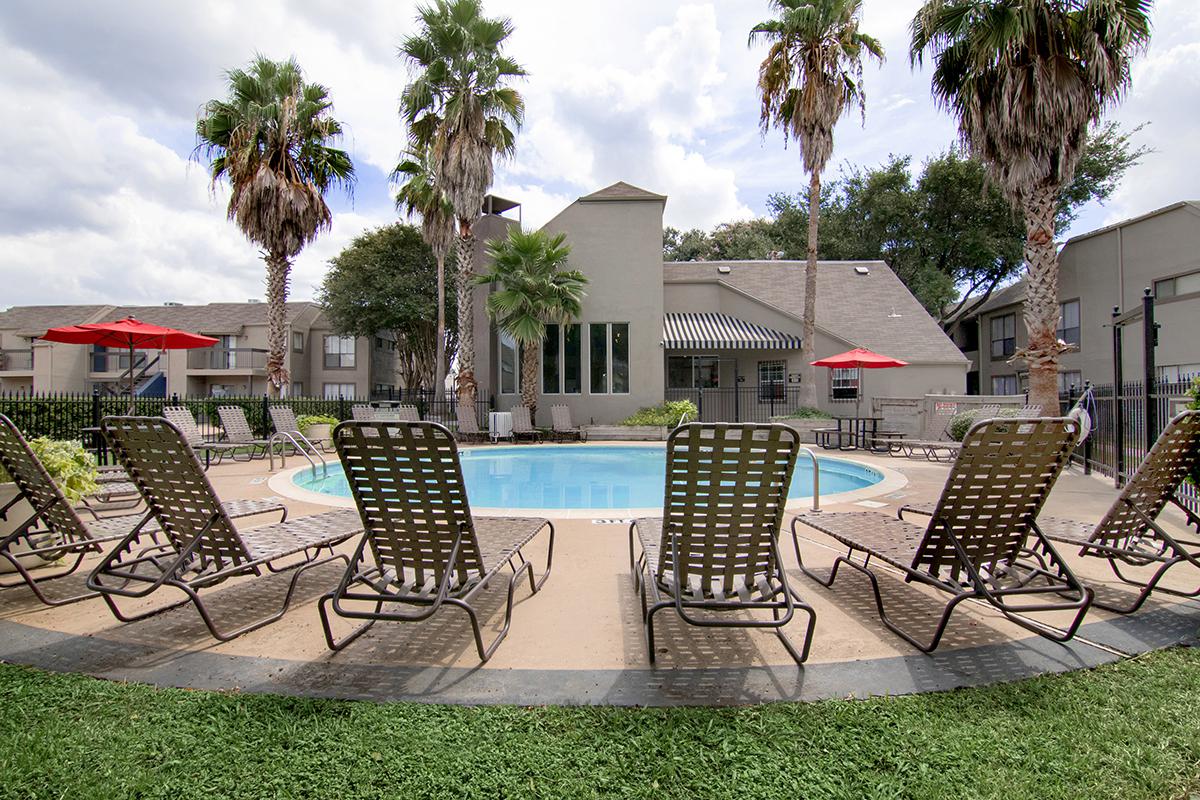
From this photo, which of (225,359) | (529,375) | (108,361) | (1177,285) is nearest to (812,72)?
(529,375)

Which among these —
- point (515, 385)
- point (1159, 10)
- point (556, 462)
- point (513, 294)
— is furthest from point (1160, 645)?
point (515, 385)

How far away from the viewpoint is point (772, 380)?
21859 millimetres

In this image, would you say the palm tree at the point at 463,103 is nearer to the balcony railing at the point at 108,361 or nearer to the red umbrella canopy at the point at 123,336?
the red umbrella canopy at the point at 123,336

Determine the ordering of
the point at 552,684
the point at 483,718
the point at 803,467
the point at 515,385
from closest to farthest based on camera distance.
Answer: the point at 483,718 → the point at 552,684 → the point at 803,467 → the point at 515,385

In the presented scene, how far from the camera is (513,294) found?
1709 cm

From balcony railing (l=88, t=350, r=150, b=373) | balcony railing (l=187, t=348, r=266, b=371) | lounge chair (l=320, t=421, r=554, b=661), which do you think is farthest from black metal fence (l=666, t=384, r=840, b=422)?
balcony railing (l=88, t=350, r=150, b=373)

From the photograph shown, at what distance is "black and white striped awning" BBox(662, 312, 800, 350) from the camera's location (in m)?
20.3

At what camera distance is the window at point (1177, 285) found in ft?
64.6

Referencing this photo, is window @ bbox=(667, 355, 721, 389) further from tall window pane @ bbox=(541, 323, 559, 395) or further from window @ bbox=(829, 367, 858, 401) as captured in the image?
tall window pane @ bbox=(541, 323, 559, 395)

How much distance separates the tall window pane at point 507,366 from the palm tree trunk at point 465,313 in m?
2.82

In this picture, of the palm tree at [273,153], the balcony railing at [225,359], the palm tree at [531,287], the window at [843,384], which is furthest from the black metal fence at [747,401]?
the balcony railing at [225,359]

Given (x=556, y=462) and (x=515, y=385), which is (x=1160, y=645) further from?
(x=515, y=385)

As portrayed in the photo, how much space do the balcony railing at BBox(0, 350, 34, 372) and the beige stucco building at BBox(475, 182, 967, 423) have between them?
33.3 metres

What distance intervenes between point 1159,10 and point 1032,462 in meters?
14.2
